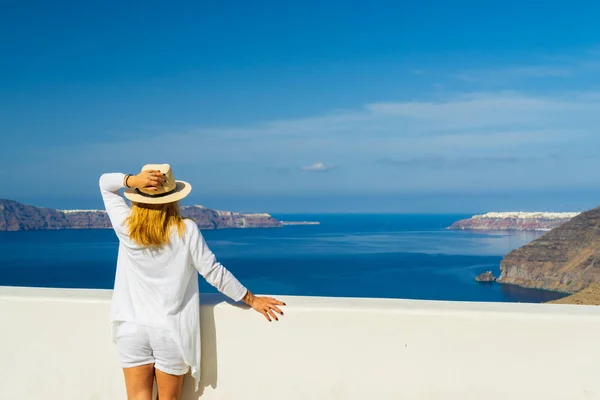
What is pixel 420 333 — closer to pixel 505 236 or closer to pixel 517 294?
pixel 517 294

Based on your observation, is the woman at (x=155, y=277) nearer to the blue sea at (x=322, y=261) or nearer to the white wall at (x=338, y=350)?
the white wall at (x=338, y=350)

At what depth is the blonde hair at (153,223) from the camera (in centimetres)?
218

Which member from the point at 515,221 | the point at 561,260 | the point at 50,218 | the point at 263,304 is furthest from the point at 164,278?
the point at 515,221

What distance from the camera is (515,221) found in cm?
11744

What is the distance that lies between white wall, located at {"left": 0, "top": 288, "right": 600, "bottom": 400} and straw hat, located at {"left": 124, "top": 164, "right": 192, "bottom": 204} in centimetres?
56

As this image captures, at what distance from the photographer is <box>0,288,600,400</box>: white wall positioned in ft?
7.52

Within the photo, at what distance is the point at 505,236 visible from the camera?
379ft

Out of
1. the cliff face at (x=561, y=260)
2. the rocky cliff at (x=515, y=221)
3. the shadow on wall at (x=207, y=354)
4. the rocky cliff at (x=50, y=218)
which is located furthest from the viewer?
the rocky cliff at (x=515, y=221)

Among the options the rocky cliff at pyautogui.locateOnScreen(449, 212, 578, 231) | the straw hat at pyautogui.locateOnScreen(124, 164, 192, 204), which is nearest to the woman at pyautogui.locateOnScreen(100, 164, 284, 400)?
the straw hat at pyautogui.locateOnScreen(124, 164, 192, 204)

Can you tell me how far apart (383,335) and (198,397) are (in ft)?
2.76

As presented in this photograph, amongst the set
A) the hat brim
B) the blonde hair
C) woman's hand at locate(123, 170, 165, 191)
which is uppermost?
woman's hand at locate(123, 170, 165, 191)

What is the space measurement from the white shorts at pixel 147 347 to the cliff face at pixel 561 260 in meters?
76.3

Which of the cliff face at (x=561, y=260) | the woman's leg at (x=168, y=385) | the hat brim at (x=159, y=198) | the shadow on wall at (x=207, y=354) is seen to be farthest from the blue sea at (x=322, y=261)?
the hat brim at (x=159, y=198)

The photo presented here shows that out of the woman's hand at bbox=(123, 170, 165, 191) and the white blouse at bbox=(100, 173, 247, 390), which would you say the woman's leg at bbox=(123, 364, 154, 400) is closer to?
the white blouse at bbox=(100, 173, 247, 390)
